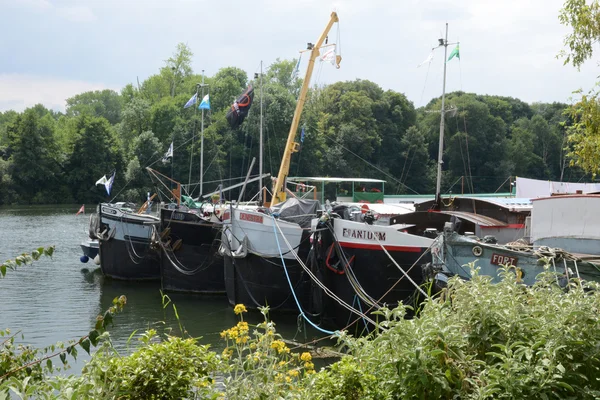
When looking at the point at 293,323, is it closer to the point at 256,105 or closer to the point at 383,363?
the point at 383,363

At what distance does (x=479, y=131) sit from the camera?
2872 inches

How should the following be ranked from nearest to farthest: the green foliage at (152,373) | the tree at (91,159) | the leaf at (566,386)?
the leaf at (566,386)
the green foliage at (152,373)
the tree at (91,159)

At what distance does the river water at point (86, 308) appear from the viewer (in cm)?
1599

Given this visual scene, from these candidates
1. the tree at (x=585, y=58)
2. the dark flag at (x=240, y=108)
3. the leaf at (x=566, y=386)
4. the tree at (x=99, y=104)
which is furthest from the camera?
the tree at (x=99, y=104)

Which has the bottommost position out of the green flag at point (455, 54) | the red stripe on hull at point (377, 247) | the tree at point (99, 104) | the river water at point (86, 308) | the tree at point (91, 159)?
the river water at point (86, 308)

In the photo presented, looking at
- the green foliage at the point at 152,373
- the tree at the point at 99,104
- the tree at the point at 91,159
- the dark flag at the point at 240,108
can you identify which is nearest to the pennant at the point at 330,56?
the dark flag at the point at 240,108

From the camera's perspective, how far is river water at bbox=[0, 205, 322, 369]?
1599cm

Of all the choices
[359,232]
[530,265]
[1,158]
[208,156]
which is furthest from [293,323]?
[1,158]

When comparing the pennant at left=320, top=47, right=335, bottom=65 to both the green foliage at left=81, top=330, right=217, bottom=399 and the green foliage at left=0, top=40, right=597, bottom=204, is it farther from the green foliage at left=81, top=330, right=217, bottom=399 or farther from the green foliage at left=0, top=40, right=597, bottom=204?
the green foliage at left=0, top=40, right=597, bottom=204

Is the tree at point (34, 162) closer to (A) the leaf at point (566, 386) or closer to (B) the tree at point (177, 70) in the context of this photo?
(B) the tree at point (177, 70)

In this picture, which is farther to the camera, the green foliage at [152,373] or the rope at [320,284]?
the rope at [320,284]

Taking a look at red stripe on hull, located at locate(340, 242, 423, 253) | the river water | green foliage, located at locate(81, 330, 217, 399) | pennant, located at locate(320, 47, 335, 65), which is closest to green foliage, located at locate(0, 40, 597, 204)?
the river water

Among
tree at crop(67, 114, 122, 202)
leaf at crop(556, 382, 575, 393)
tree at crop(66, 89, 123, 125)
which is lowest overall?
leaf at crop(556, 382, 575, 393)

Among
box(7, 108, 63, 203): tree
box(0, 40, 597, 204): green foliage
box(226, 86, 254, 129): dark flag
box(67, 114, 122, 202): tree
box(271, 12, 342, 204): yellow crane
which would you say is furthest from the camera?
box(67, 114, 122, 202): tree
